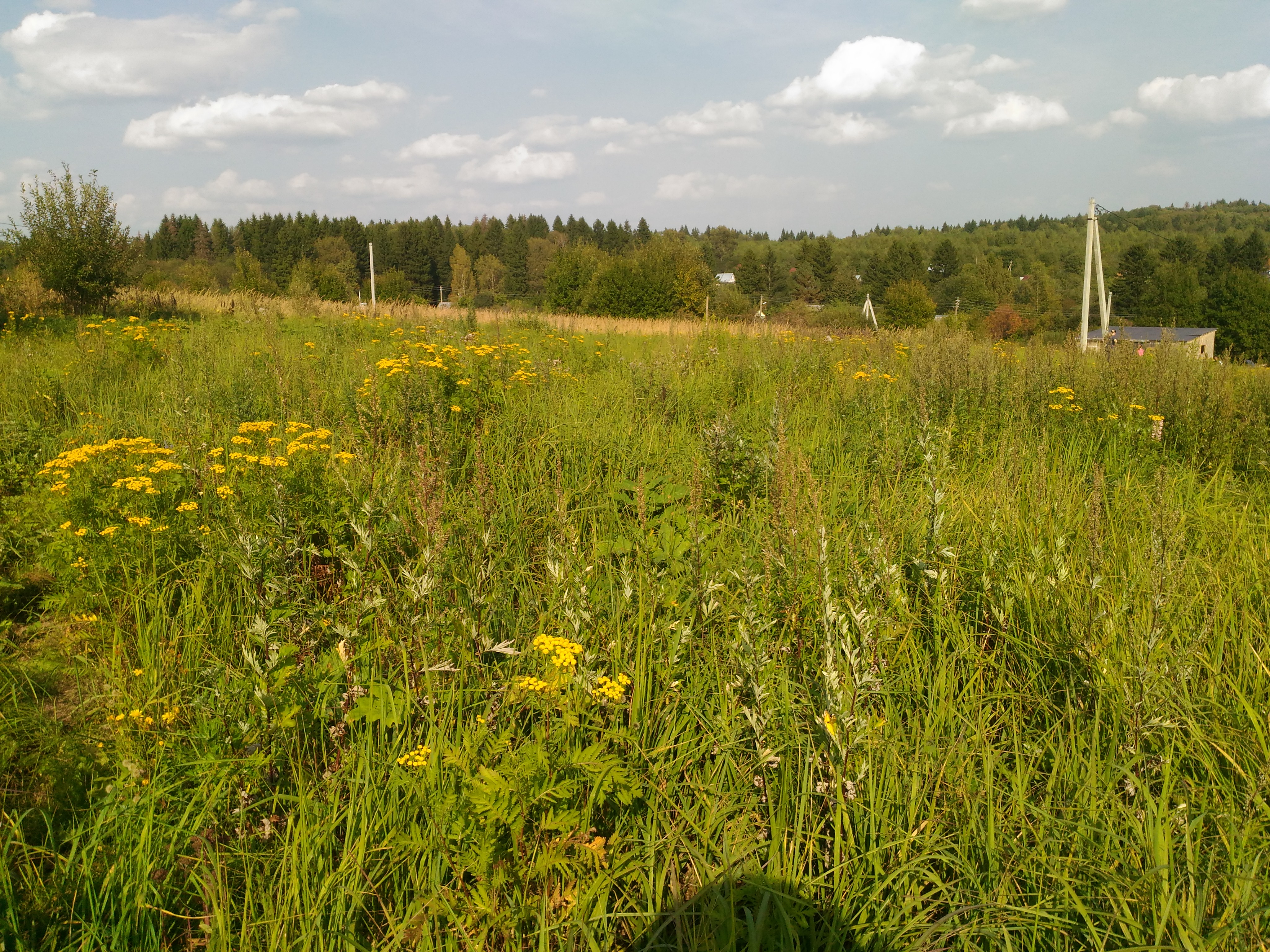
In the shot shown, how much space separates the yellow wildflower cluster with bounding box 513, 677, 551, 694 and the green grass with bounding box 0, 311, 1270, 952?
0.02 meters

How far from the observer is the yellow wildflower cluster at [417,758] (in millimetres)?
1917

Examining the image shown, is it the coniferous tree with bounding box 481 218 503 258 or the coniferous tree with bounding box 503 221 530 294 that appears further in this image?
the coniferous tree with bounding box 481 218 503 258

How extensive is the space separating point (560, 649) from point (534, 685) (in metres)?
0.12

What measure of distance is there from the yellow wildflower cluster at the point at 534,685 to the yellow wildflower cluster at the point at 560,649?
0.06m

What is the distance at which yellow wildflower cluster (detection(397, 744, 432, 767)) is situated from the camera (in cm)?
192

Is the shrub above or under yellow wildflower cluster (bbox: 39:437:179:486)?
above

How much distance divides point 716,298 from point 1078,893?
5641 cm

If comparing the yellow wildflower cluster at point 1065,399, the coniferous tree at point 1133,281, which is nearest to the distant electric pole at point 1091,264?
the yellow wildflower cluster at point 1065,399

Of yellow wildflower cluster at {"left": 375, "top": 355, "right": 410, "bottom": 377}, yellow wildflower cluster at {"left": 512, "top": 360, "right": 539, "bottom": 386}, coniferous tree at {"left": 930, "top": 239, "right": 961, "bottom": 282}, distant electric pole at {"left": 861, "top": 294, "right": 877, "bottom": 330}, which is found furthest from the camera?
coniferous tree at {"left": 930, "top": 239, "right": 961, "bottom": 282}

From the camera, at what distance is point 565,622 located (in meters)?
2.56

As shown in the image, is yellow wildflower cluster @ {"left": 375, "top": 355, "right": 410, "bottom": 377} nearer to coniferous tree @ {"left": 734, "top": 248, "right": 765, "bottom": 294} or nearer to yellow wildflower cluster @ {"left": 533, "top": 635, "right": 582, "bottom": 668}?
yellow wildflower cluster @ {"left": 533, "top": 635, "right": 582, "bottom": 668}

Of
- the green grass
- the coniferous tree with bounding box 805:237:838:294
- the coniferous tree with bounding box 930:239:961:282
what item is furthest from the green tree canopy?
the coniferous tree with bounding box 930:239:961:282

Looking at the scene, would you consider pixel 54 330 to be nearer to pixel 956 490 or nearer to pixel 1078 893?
pixel 956 490

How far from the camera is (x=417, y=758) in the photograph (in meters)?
1.95
